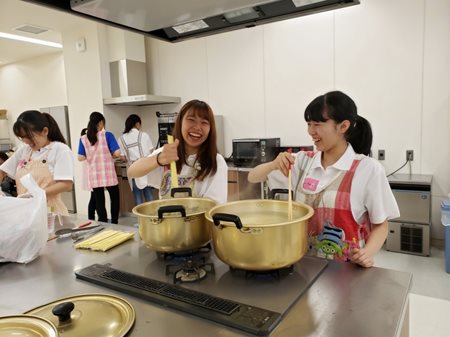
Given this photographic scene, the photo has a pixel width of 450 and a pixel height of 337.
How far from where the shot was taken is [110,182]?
4.27 m

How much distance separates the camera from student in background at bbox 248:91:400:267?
4.02 feet

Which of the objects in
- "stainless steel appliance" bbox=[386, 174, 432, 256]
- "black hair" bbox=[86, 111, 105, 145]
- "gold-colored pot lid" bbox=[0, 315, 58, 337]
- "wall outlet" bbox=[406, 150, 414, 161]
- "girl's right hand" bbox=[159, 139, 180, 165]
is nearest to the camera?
"gold-colored pot lid" bbox=[0, 315, 58, 337]

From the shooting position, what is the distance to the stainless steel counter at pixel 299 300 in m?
0.72

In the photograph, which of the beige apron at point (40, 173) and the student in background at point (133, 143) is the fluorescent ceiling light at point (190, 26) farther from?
the student in background at point (133, 143)

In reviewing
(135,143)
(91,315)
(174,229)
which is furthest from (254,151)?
(91,315)

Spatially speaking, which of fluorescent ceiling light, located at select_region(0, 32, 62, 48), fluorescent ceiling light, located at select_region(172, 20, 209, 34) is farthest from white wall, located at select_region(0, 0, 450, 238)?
fluorescent ceiling light, located at select_region(172, 20, 209, 34)

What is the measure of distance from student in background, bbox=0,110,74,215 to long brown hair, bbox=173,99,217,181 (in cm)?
91

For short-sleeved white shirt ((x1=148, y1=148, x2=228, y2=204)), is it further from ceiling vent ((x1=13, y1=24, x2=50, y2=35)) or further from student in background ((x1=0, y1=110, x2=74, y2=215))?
ceiling vent ((x1=13, y1=24, x2=50, y2=35))

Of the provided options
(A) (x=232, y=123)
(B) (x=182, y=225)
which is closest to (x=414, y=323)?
(B) (x=182, y=225)

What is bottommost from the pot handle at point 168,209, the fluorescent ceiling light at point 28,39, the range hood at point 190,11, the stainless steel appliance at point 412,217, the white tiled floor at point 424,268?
the white tiled floor at point 424,268

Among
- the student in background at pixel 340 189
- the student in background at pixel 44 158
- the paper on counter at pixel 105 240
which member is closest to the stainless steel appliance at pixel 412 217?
the student in background at pixel 340 189

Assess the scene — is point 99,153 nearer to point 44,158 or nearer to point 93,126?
point 93,126

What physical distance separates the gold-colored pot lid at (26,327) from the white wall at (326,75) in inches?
150

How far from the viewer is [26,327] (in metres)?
0.71
